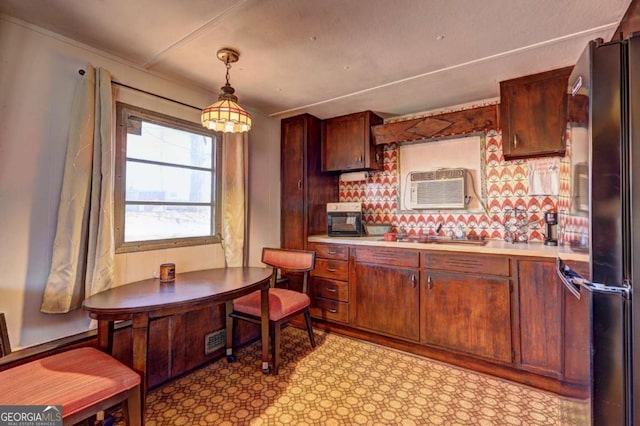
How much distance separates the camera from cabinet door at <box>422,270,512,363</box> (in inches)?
82.4

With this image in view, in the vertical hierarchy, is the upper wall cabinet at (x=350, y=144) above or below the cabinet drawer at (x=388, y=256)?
above

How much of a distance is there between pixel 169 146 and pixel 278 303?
1.54m

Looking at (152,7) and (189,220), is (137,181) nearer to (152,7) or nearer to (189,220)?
(189,220)

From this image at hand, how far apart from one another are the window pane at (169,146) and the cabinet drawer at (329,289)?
1586 millimetres

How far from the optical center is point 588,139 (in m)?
0.98

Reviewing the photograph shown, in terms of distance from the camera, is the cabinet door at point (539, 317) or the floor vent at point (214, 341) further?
→ the floor vent at point (214, 341)

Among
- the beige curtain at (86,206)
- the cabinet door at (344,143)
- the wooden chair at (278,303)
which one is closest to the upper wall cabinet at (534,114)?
the cabinet door at (344,143)

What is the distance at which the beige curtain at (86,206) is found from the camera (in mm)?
1665

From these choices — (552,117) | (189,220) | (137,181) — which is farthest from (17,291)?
(552,117)

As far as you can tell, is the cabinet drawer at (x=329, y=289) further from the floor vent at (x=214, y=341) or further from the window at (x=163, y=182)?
the window at (x=163, y=182)

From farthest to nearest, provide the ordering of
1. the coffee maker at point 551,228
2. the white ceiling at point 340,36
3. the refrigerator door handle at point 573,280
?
the coffee maker at point 551,228 → the white ceiling at point 340,36 → the refrigerator door handle at point 573,280

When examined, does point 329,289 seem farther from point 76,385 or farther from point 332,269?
point 76,385

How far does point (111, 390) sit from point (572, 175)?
2149 mm

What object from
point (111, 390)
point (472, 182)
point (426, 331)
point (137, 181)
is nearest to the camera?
point (111, 390)
